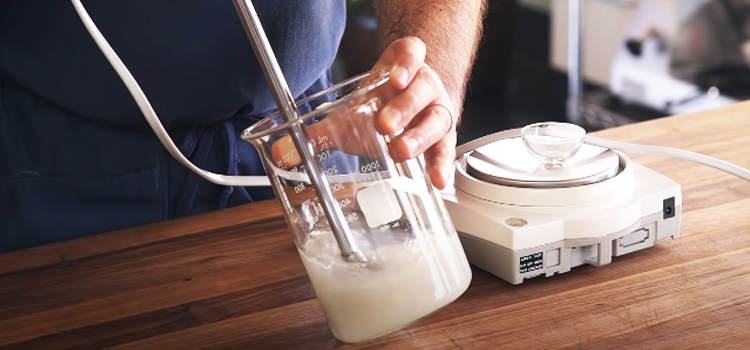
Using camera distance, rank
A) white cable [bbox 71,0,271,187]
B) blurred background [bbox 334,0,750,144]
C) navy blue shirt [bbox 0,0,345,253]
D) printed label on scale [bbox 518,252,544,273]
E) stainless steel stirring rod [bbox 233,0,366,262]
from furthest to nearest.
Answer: blurred background [bbox 334,0,750,144]
navy blue shirt [bbox 0,0,345,253]
white cable [bbox 71,0,271,187]
printed label on scale [bbox 518,252,544,273]
stainless steel stirring rod [bbox 233,0,366,262]

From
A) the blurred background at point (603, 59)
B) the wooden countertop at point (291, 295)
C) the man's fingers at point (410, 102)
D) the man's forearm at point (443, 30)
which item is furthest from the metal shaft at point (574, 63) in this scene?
the man's fingers at point (410, 102)

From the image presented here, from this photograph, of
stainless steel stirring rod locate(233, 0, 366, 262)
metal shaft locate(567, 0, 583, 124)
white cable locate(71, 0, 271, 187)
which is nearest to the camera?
stainless steel stirring rod locate(233, 0, 366, 262)

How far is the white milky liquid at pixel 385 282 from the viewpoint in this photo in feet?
2.02

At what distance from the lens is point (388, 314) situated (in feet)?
2.05

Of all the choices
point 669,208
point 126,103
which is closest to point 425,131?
point 669,208

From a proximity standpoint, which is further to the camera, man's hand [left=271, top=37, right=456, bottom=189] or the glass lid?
the glass lid

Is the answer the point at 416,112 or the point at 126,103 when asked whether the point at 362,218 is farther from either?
the point at 126,103

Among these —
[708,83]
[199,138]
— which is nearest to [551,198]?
[199,138]

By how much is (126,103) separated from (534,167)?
0.47 m

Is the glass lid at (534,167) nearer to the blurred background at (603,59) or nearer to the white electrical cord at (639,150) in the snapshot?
the white electrical cord at (639,150)

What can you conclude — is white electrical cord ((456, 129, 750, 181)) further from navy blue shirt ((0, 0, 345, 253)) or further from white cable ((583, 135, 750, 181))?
navy blue shirt ((0, 0, 345, 253))

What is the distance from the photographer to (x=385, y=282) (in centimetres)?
61

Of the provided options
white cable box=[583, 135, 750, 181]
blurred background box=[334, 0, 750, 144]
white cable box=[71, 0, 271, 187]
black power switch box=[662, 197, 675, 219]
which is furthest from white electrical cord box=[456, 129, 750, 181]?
blurred background box=[334, 0, 750, 144]

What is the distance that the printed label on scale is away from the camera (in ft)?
2.40
